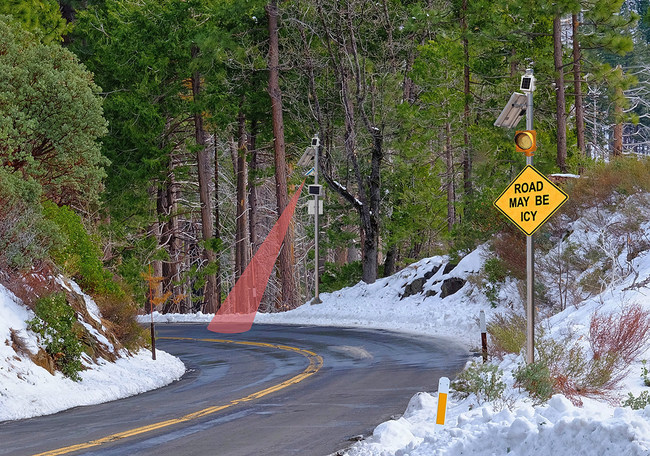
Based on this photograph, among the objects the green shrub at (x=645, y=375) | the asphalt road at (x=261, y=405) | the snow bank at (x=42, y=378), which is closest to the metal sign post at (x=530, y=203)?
the green shrub at (x=645, y=375)

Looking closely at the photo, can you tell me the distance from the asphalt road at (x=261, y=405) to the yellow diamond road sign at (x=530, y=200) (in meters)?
3.26

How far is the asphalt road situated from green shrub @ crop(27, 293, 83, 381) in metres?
1.46

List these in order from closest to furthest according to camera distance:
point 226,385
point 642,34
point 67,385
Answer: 1. point 67,385
2. point 226,385
3. point 642,34

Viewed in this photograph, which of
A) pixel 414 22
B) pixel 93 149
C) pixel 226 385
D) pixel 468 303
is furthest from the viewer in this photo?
pixel 414 22

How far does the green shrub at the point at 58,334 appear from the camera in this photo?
1488cm

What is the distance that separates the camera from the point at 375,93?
113ft

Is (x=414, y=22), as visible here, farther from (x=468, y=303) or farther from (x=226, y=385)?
(x=226, y=385)

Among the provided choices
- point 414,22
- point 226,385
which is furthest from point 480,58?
point 226,385

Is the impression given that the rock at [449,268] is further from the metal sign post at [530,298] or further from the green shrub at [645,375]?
the green shrub at [645,375]

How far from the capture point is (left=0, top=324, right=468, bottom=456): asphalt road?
959 centimetres

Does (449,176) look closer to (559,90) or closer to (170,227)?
(559,90)

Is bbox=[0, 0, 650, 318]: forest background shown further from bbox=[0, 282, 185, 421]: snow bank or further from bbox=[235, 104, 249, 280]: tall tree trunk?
bbox=[0, 282, 185, 421]: snow bank

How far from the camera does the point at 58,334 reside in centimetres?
1514

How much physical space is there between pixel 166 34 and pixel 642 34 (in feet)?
203
